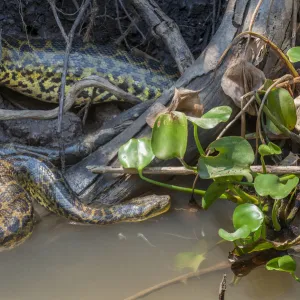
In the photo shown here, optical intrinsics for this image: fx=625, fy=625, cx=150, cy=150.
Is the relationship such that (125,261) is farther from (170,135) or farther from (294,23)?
(294,23)

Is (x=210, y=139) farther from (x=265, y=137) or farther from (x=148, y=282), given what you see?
(x=148, y=282)

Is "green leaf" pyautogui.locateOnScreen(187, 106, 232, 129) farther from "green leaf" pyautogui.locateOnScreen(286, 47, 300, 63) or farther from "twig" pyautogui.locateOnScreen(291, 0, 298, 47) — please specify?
"twig" pyautogui.locateOnScreen(291, 0, 298, 47)

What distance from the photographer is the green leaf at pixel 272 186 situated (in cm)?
378

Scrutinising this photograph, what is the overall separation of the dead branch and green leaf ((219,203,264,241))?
7.37 ft

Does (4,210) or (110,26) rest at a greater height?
(110,26)

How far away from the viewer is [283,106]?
166 inches

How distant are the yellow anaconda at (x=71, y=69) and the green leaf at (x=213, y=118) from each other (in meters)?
2.13

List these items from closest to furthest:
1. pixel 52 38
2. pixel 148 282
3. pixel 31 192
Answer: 1. pixel 148 282
2. pixel 31 192
3. pixel 52 38

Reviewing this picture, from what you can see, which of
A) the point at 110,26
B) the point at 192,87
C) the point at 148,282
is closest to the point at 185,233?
the point at 148,282

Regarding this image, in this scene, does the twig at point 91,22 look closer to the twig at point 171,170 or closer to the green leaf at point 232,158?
the twig at point 171,170

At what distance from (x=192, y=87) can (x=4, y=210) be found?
176 cm

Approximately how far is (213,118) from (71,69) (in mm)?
2577

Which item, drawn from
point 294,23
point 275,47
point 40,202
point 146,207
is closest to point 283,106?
point 275,47

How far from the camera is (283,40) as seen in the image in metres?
4.79
